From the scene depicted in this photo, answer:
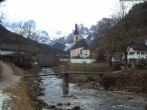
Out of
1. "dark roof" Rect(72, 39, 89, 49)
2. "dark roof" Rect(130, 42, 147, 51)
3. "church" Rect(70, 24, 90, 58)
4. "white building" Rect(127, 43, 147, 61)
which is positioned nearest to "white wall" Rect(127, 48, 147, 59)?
"white building" Rect(127, 43, 147, 61)

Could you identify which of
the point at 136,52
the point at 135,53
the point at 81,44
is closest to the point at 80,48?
the point at 81,44

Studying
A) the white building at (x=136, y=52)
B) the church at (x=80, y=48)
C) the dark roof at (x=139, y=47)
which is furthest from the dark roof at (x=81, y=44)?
the white building at (x=136, y=52)

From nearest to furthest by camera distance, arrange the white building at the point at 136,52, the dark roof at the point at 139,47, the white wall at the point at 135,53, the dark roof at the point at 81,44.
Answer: the white building at the point at 136,52
the dark roof at the point at 139,47
the white wall at the point at 135,53
the dark roof at the point at 81,44

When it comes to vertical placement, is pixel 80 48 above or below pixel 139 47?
above

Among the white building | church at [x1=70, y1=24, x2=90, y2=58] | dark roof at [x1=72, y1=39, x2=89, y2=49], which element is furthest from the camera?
dark roof at [x1=72, y1=39, x2=89, y2=49]

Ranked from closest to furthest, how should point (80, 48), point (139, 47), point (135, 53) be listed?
point (135, 53)
point (139, 47)
point (80, 48)

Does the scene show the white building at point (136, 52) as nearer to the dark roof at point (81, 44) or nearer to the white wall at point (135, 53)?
the white wall at point (135, 53)

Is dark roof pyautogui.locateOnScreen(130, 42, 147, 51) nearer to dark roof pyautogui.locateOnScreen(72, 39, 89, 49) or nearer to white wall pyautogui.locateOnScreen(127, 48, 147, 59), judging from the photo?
white wall pyautogui.locateOnScreen(127, 48, 147, 59)

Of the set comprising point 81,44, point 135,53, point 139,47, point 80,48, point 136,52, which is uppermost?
point 81,44

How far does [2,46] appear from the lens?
104125 mm

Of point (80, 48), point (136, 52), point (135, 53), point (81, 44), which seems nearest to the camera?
point (136, 52)

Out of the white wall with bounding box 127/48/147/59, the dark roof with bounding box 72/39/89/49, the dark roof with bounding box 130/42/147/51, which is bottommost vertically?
the white wall with bounding box 127/48/147/59

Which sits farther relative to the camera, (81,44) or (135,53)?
(81,44)

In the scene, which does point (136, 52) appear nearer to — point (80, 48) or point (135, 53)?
point (135, 53)
